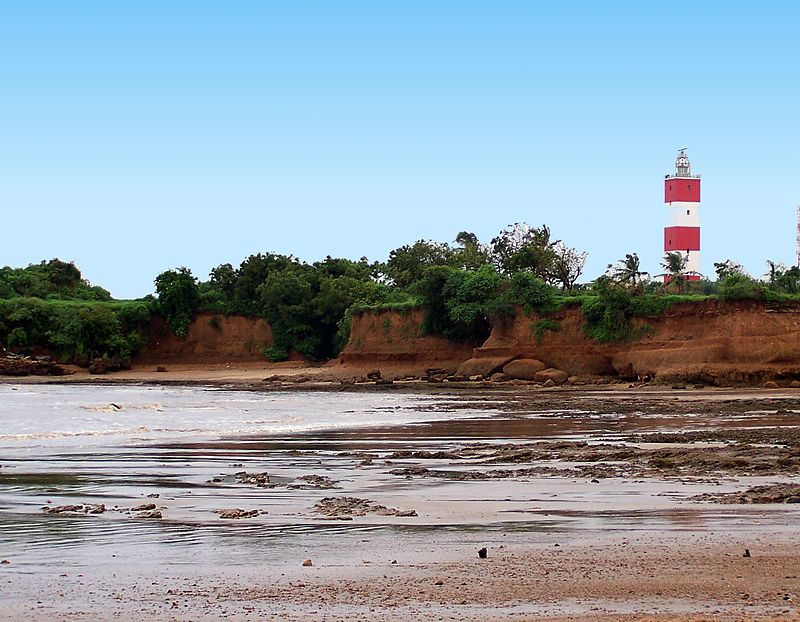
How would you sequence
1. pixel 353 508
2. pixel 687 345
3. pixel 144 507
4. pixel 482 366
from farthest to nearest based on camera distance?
pixel 482 366 → pixel 687 345 → pixel 144 507 → pixel 353 508

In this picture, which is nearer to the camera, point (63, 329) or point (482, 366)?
point (482, 366)

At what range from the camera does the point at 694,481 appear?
14047mm

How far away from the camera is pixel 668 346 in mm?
53219

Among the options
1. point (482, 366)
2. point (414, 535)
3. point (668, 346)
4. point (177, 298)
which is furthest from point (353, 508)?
point (177, 298)

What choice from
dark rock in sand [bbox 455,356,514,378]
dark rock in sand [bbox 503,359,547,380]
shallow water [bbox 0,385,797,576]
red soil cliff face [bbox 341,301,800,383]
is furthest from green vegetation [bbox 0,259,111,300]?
shallow water [bbox 0,385,797,576]

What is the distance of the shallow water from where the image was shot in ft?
31.8

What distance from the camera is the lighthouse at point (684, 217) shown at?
8500cm

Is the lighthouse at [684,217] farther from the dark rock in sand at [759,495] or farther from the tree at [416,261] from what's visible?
the dark rock in sand at [759,495]

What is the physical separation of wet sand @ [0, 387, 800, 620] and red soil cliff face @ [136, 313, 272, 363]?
212 ft

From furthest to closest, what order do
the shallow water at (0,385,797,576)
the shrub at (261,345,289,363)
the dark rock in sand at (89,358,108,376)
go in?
the shrub at (261,345,289,363) < the dark rock in sand at (89,358,108,376) < the shallow water at (0,385,797,576)

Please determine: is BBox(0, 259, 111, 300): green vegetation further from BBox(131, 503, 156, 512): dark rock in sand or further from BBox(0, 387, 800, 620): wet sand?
BBox(131, 503, 156, 512): dark rock in sand

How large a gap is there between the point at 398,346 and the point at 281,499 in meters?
53.3

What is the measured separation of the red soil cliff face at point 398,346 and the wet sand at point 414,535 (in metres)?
44.1

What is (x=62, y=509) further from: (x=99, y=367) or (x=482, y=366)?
(x=99, y=367)
